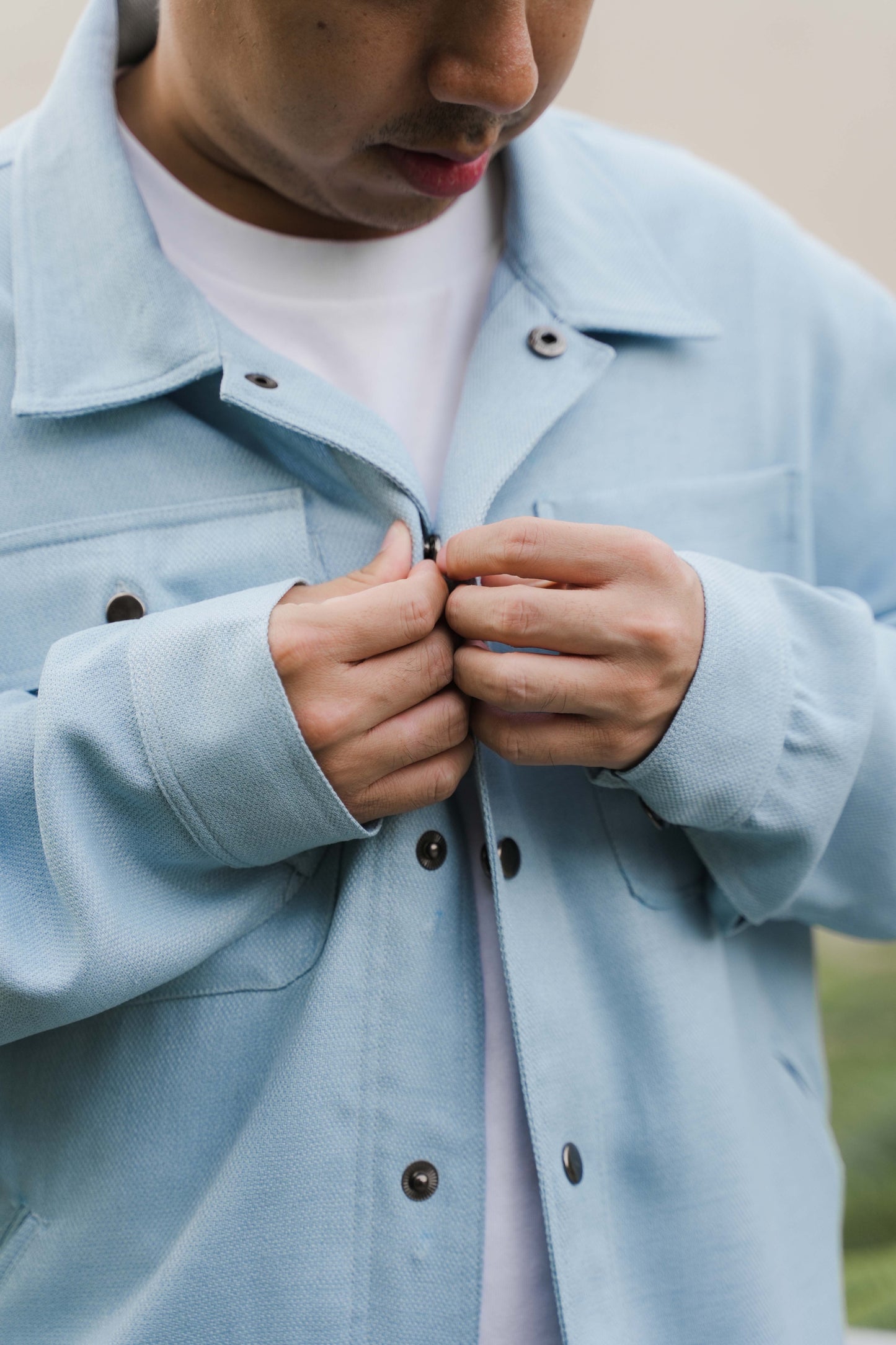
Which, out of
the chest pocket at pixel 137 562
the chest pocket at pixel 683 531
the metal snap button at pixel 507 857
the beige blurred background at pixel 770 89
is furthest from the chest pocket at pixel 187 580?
the beige blurred background at pixel 770 89

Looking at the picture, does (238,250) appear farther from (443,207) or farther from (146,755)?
(146,755)

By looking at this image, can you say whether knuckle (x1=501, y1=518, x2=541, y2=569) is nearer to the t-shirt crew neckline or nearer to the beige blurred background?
the t-shirt crew neckline

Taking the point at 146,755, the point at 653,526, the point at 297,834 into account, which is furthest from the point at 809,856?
the point at 146,755

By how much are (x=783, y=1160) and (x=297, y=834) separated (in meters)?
0.57

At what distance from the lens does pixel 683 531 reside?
3.13 feet

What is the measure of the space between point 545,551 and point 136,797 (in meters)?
0.33

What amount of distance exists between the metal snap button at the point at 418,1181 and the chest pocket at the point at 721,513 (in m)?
0.51

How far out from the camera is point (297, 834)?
0.79 metres

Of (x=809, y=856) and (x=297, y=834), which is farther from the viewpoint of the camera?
(x=809, y=856)

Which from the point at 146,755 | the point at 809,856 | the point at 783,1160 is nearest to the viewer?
the point at 146,755

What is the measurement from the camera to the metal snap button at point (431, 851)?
2.80 ft

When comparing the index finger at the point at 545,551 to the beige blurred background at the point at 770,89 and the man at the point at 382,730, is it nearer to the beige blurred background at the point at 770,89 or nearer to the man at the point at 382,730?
the man at the point at 382,730

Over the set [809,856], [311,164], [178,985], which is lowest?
[178,985]

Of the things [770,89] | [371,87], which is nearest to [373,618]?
[371,87]
